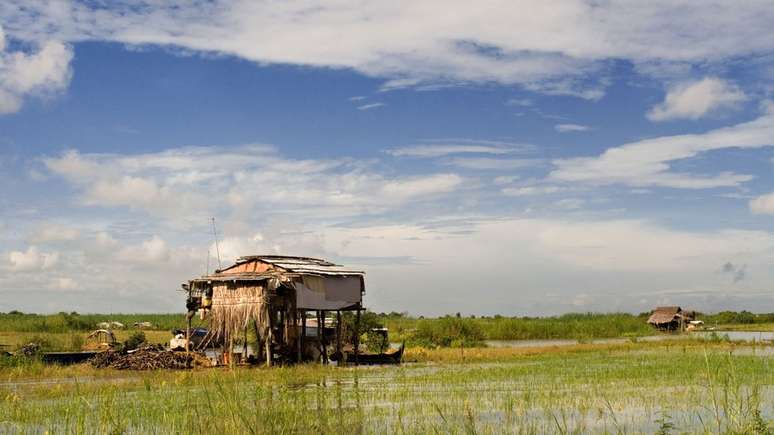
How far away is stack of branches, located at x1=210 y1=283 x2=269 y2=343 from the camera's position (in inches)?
934

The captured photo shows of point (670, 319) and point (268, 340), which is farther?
point (670, 319)

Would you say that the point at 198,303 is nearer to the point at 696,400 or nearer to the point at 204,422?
the point at 696,400

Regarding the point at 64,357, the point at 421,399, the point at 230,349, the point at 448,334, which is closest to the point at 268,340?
the point at 230,349

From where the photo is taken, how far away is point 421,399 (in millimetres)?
13977

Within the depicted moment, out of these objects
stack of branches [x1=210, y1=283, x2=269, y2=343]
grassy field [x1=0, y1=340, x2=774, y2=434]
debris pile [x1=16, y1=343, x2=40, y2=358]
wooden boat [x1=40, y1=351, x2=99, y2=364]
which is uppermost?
stack of branches [x1=210, y1=283, x2=269, y2=343]

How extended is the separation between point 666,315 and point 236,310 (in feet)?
137

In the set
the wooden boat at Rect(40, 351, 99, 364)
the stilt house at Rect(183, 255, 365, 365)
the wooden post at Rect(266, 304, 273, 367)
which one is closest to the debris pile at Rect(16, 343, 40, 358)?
the wooden boat at Rect(40, 351, 99, 364)

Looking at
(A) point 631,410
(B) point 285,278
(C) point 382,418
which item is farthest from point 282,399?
(B) point 285,278

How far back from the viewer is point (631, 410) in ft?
41.6

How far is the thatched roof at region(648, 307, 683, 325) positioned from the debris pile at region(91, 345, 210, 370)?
4155cm

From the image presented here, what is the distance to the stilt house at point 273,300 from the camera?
23.8 m

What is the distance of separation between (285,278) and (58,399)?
10.0 m

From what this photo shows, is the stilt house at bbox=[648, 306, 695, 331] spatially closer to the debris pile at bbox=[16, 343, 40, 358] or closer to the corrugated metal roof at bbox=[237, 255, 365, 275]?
the corrugated metal roof at bbox=[237, 255, 365, 275]

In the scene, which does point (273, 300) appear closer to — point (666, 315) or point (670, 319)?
point (670, 319)
